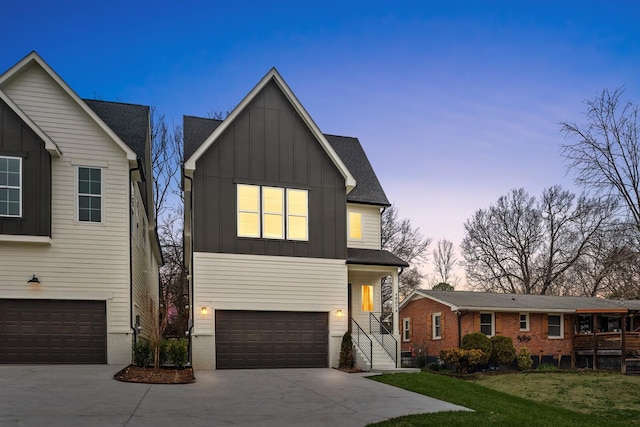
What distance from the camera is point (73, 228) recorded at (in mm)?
16500

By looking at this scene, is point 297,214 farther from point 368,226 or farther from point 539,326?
point 539,326

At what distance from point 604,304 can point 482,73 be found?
51.8ft

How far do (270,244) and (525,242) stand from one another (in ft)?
103

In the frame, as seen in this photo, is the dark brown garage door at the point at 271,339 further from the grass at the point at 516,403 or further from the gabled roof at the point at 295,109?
the gabled roof at the point at 295,109

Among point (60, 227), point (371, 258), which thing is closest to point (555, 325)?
point (371, 258)

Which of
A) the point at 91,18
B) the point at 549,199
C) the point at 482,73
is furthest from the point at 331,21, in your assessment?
the point at 549,199

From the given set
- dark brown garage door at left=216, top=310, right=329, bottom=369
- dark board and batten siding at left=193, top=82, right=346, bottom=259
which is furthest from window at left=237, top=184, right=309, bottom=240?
dark brown garage door at left=216, top=310, right=329, bottom=369

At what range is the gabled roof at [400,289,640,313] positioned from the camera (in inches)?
1091

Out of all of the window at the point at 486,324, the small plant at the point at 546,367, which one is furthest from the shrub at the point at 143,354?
the small plant at the point at 546,367

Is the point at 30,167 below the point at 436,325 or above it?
above

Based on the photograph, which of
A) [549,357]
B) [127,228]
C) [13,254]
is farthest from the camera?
[549,357]

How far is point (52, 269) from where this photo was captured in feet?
53.0

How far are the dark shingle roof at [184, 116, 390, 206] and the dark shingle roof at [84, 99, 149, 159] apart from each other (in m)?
A: 1.53

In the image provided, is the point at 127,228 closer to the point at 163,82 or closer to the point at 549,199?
the point at 163,82
